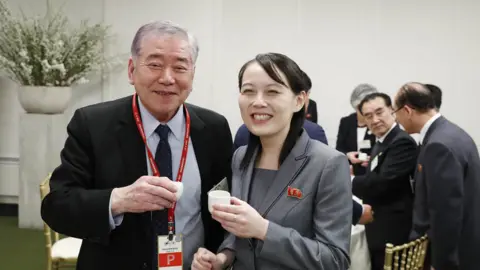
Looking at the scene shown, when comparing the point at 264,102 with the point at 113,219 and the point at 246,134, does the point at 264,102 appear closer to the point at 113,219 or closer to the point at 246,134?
the point at 113,219

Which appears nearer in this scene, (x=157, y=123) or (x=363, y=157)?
(x=157, y=123)

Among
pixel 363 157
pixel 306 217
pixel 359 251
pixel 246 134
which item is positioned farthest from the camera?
pixel 363 157

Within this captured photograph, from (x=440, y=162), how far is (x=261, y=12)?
370 centimetres

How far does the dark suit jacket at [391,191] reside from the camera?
3.02m

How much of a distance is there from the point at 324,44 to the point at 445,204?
352cm

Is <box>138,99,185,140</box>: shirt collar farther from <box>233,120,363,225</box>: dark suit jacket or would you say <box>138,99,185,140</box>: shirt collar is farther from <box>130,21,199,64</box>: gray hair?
<box>233,120,363,225</box>: dark suit jacket

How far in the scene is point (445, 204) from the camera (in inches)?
102

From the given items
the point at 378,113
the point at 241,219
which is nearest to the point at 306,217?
the point at 241,219

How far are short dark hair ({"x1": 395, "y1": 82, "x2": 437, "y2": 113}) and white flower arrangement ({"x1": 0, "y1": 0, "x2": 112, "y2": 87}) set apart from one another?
11.0 ft

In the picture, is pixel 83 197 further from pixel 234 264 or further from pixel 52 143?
pixel 52 143

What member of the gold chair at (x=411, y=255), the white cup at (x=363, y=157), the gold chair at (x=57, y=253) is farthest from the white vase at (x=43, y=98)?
the gold chair at (x=411, y=255)

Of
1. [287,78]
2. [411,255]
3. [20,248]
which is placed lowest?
[20,248]

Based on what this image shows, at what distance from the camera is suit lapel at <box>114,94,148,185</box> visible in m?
1.52

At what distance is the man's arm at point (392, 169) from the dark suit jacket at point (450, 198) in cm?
26
